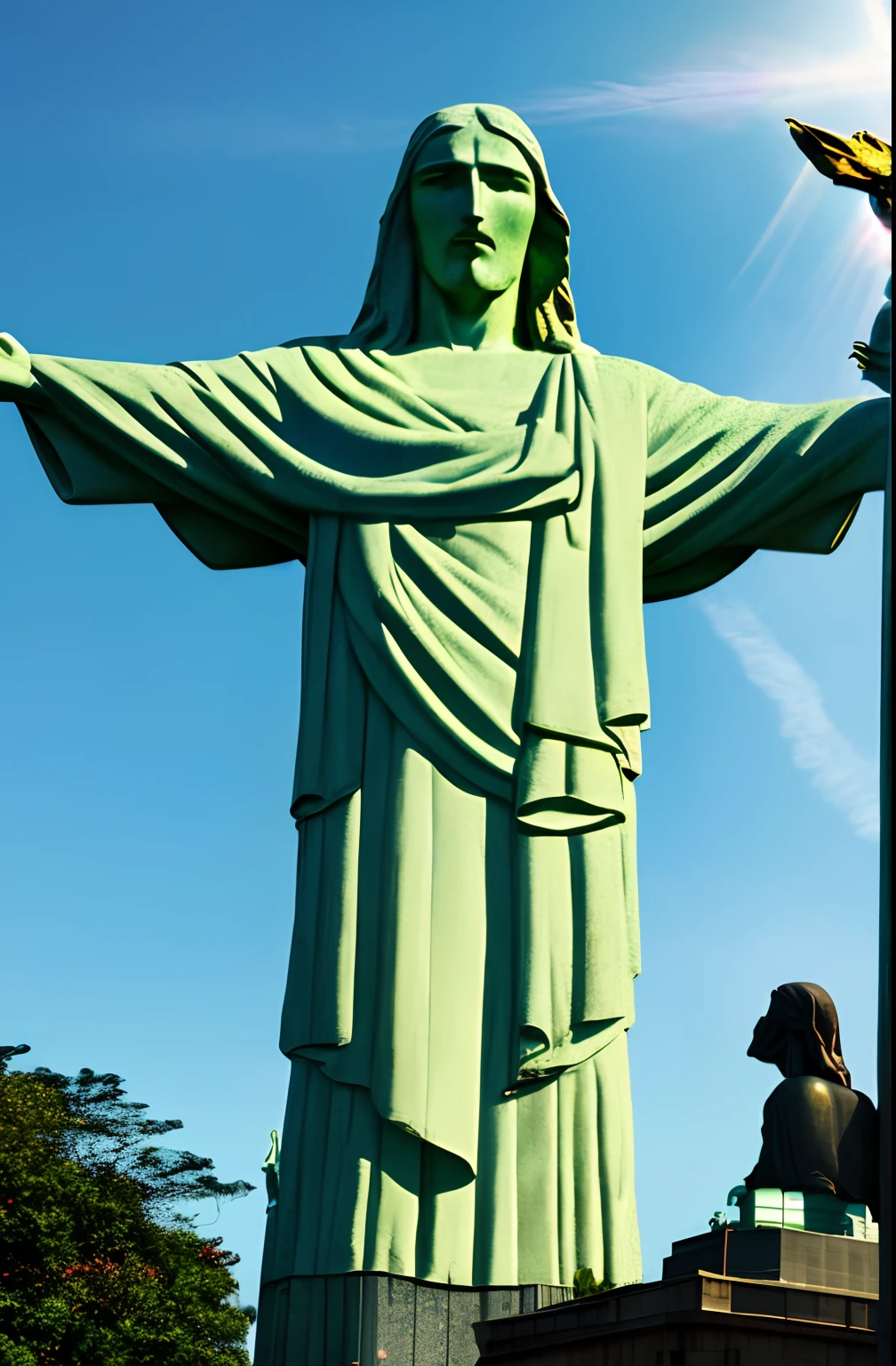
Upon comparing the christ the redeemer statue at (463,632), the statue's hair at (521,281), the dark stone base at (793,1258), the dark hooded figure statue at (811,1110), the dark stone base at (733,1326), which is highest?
the statue's hair at (521,281)

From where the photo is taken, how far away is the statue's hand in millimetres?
10914

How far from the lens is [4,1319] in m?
25.4

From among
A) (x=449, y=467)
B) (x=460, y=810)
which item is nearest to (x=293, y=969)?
(x=460, y=810)

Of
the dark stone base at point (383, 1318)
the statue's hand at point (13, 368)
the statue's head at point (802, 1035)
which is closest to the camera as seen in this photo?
the dark stone base at point (383, 1318)

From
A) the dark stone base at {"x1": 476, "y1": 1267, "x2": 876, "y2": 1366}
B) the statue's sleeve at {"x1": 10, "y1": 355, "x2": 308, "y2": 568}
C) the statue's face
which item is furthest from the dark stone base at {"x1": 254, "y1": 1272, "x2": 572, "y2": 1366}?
the statue's face

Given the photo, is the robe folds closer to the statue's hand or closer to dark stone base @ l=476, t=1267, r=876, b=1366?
the statue's hand

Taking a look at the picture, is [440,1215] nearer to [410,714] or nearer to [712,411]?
[410,714]

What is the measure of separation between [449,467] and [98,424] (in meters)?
1.89

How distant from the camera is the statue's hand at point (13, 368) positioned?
1091cm

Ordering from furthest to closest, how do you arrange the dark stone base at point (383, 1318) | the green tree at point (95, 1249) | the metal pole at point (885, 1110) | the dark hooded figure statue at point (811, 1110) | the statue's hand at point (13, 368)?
the green tree at point (95, 1249) < the statue's hand at point (13, 368) < the dark stone base at point (383, 1318) < the dark hooded figure statue at point (811, 1110) < the metal pole at point (885, 1110)

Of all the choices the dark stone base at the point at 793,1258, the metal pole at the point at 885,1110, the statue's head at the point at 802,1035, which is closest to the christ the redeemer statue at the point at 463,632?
the statue's head at the point at 802,1035

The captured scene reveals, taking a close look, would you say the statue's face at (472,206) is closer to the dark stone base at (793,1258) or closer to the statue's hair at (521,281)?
the statue's hair at (521,281)

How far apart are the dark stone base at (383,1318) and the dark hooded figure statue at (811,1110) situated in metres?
1.29

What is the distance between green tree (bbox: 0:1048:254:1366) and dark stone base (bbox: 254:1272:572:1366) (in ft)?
53.6
